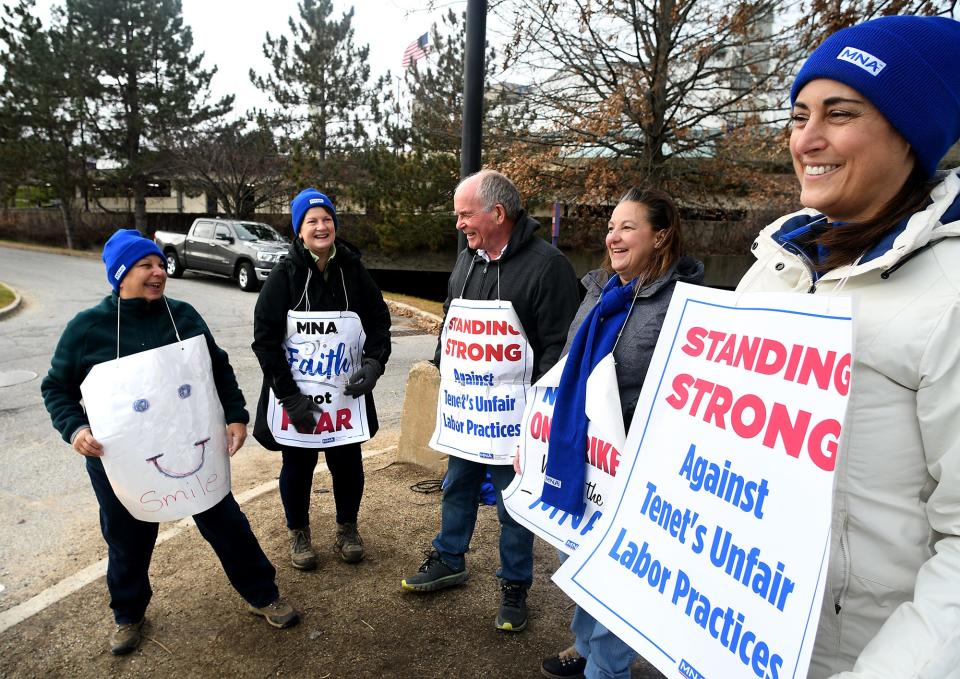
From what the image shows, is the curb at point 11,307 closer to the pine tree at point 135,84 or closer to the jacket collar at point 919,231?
the jacket collar at point 919,231

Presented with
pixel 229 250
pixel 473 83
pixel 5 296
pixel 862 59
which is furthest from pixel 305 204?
pixel 229 250

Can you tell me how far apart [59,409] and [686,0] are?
11.2 metres

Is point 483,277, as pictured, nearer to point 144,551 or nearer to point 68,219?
point 144,551

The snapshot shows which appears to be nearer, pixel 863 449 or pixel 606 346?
pixel 863 449

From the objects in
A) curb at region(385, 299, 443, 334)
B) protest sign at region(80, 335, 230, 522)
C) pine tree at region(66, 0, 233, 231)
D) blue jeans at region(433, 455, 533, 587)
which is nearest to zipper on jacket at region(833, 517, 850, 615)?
blue jeans at region(433, 455, 533, 587)

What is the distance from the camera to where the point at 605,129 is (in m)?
10.9

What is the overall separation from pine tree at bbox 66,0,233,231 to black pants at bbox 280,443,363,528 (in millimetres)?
31479

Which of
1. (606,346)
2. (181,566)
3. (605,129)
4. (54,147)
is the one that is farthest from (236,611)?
(54,147)

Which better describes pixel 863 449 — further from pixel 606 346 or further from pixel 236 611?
pixel 236 611

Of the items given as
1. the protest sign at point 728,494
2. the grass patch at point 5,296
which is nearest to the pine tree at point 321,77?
the grass patch at point 5,296

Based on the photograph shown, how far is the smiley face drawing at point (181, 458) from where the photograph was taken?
254 cm

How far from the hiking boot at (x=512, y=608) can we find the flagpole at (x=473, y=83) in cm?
224

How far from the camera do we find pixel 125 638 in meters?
2.75

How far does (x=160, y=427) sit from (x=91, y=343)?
455 millimetres
